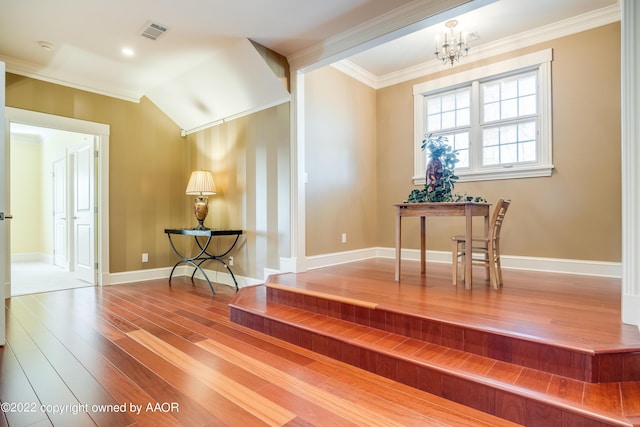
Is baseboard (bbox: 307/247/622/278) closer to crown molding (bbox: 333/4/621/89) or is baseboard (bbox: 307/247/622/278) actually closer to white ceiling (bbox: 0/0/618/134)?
white ceiling (bbox: 0/0/618/134)

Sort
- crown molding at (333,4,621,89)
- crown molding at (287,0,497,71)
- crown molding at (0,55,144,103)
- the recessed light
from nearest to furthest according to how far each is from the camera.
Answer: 1. crown molding at (287,0,497,71)
2. the recessed light
3. crown molding at (333,4,621,89)
4. crown molding at (0,55,144,103)

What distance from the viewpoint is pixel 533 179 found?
12.8ft

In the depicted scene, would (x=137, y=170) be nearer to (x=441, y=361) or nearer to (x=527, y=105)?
(x=441, y=361)

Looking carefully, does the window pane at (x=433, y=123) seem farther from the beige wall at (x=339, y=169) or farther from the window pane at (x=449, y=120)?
the beige wall at (x=339, y=169)

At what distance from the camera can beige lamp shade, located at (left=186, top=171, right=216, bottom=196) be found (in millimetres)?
4430

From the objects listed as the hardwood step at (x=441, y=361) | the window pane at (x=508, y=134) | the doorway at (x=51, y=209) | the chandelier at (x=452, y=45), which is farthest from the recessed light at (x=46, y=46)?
the window pane at (x=508, y=134)

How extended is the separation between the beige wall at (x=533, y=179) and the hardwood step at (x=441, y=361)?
1.51 m

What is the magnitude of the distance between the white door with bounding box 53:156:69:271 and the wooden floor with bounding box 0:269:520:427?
11.1 feet

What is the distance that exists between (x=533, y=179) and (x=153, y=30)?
4364 mm

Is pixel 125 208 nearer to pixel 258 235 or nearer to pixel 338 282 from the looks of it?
pixel 258 235

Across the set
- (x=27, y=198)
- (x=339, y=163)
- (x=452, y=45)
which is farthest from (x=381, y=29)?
(x=27, y=198)

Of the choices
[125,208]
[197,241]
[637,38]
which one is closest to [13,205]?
[125,208]

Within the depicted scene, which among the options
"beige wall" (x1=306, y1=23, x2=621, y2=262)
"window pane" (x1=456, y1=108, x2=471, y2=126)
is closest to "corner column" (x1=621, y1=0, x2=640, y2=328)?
"beige wall" (x1=306, y1=23, x2=621, y2=262)

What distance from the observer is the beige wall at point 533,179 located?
3.48m
